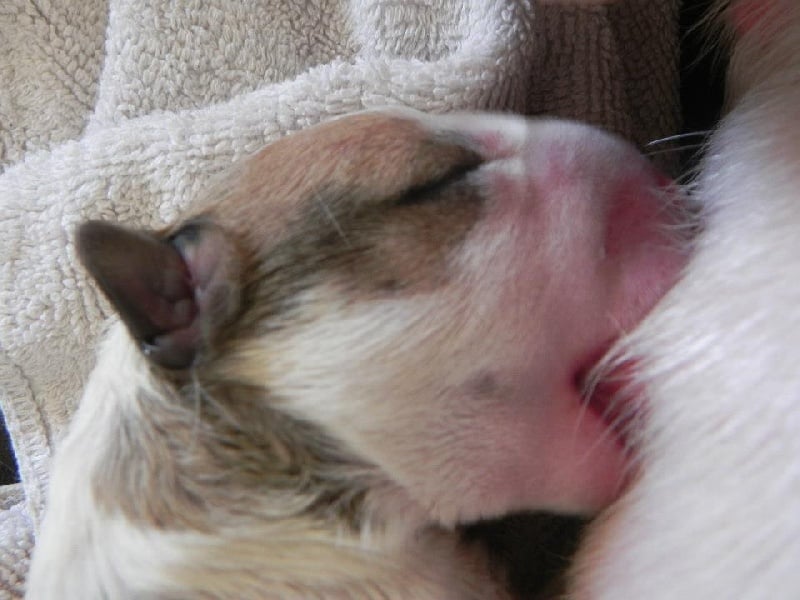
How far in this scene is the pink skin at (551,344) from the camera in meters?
0.58

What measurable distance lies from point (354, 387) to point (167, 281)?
155 mm

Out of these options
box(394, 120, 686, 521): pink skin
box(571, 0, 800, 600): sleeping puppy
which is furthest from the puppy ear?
box(571, 0, 800, 600): sleeping puppy

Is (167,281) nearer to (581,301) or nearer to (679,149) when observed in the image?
(581,301)

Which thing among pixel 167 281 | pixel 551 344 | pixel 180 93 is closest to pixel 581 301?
pixel 551 344

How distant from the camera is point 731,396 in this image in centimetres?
48

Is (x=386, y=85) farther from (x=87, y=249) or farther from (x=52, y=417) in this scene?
(x=52, y=417)

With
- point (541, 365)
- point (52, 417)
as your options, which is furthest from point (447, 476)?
point (52, 417)

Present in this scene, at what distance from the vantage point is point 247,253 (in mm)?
635

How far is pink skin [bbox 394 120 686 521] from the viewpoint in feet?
1.92

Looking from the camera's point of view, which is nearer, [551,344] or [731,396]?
[731,396]

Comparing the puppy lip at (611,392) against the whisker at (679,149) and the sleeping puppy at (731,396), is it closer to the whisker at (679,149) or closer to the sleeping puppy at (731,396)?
the sleeping puppy at (731,396)

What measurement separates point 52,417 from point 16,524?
13 centimetres

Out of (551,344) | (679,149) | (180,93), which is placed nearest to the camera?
(551,344)

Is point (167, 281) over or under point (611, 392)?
over
